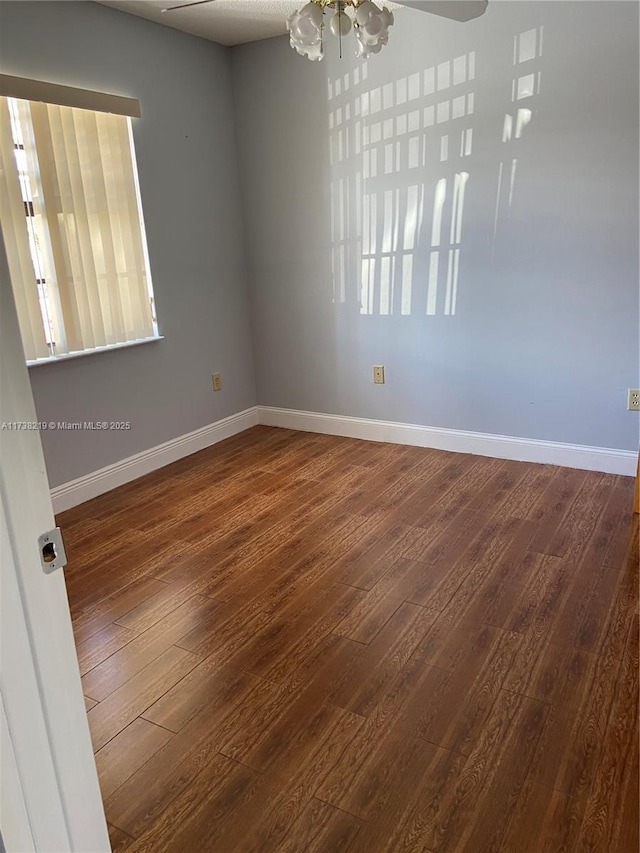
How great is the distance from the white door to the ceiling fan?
1.78m

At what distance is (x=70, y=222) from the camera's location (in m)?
3.14

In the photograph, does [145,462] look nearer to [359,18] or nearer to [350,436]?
[350,436]

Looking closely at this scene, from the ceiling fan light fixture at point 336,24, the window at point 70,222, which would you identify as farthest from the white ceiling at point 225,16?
the ceiling fan light fixture at point 336,24

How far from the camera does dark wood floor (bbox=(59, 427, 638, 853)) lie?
153 cm

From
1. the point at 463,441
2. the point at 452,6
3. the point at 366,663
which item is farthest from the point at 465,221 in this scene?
the point at 366,663

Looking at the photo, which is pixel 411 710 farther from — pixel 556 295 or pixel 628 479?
pixel 556 295

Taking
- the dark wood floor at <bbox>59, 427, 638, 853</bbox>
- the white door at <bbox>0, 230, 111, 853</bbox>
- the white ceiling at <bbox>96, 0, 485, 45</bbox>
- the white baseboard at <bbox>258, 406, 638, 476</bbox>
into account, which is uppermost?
the white ceiling at <bbox>96, 0, 485, 45</bbox>

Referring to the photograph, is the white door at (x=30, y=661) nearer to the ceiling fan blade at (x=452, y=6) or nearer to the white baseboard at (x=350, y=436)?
the ceiling fan blade at (x=452, y=6)

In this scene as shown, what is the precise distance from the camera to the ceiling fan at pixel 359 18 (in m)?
2.13

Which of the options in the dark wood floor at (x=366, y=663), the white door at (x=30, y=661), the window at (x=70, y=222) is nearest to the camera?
the white door at (x=30, y=661)

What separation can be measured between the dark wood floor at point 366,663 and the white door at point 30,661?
65cm

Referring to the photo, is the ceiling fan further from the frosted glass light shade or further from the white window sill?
the white window sill

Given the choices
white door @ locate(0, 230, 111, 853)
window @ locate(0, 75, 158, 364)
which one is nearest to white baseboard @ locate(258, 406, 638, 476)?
window @ locate(0, 75, 158, 364)

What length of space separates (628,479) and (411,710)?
6.81 ft
